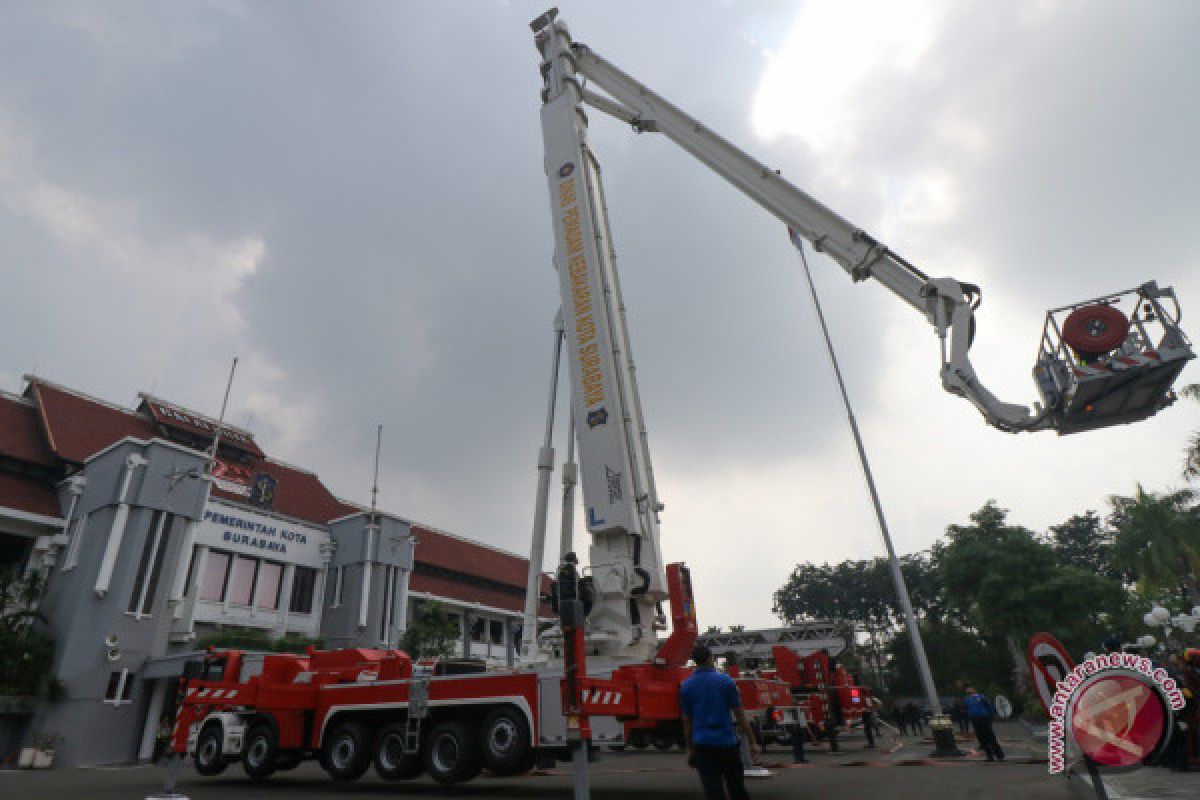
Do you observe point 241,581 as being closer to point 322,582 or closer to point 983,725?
point 322,582

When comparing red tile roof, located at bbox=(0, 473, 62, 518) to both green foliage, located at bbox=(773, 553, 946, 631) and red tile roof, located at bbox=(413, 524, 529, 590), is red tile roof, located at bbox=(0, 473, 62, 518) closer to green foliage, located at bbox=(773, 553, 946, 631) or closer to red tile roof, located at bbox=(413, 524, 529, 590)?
red tile roof, located at bbox=(413, 524, 529, 590)

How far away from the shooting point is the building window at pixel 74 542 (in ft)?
79.1

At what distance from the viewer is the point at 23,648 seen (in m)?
21.6

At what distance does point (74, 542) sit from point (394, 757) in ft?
68.7

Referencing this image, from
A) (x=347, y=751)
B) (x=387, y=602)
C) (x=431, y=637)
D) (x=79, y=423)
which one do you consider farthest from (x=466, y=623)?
(x=347, y=751)

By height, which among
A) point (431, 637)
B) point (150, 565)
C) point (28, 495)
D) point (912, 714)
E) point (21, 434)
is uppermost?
point (21, 434)

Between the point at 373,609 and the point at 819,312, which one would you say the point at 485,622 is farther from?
the point at 819,312

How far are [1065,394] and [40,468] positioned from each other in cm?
3374

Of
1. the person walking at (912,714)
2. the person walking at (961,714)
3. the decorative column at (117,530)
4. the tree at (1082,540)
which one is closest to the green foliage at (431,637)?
the decorative column at (117,530)

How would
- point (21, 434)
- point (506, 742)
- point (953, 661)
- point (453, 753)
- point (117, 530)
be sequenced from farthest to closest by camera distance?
1. point (953, 661)
2. point (21, 434)
3. point (117, 530)
4. point (453, 753)
5. point (506, 742)

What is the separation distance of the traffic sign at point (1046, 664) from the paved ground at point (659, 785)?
3492mm

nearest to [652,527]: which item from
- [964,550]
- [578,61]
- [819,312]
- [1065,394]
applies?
[1065,394]

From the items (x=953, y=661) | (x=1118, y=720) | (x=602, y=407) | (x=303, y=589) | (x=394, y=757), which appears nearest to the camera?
(x=1118, y=720)

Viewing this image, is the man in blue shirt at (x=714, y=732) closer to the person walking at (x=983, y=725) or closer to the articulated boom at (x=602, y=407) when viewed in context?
the articulated boom at (x=602, y=407)
